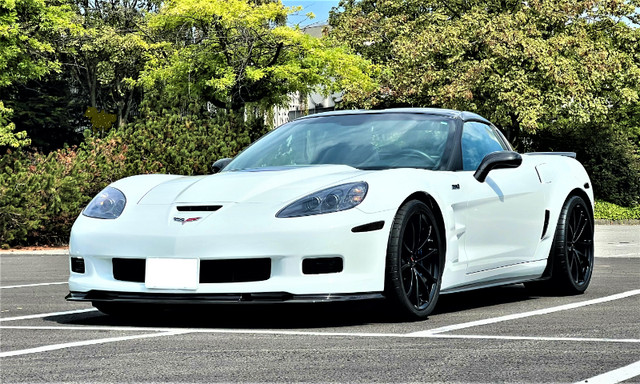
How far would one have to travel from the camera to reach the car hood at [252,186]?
648 centimetres

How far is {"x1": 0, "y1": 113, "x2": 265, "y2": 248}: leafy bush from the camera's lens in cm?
1962

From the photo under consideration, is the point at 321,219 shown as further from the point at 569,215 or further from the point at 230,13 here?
the point at 230,13

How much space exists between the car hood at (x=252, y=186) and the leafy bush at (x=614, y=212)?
2918 cm

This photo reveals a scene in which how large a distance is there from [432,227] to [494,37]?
3027cm

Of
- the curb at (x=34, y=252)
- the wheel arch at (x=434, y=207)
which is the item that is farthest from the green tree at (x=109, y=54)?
the wheel arch at (x=434, y=207)

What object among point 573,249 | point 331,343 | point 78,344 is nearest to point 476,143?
point 573,249

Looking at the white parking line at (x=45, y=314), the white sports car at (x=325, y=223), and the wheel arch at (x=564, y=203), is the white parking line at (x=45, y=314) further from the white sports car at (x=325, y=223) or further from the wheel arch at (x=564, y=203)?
the wheel arch at (x=564, y=203)

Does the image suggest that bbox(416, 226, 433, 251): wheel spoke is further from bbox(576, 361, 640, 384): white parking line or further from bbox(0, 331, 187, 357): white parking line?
bbox(576, 361, 640, 384): white parking line

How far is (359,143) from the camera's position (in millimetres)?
7598

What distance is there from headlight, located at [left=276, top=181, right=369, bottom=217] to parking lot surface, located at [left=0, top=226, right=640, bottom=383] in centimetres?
61

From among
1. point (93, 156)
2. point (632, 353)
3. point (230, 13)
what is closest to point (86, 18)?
point (230, 13)

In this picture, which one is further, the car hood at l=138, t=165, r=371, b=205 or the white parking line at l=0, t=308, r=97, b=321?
the white parking line at l=0, t=308, r=97, b=321

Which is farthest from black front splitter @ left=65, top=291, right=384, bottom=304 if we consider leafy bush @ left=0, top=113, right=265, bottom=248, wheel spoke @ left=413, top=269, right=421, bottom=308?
leafy bush @ left=0, top=113, right=265, bottom=248

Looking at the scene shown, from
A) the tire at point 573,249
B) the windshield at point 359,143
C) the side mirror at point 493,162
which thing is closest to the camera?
the windshield at point 359,143
